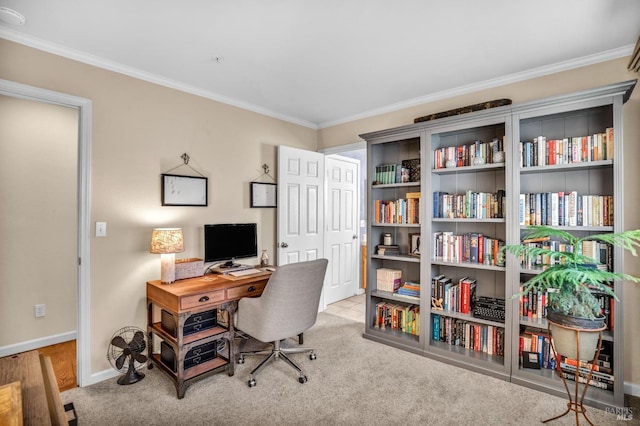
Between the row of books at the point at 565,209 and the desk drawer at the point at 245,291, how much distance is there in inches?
88.9

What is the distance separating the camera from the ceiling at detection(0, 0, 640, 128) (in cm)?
190

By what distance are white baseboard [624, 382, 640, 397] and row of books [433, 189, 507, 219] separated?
1.47 m

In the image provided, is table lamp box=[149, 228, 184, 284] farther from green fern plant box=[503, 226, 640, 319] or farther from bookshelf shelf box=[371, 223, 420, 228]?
green fern plant box=[503, 226, 640, 319]

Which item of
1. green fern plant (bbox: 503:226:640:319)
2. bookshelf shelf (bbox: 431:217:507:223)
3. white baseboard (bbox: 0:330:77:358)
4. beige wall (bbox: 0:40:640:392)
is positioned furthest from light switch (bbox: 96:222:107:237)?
green fern plant (bbox: 503:226:640:319)

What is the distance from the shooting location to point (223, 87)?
10.2ft

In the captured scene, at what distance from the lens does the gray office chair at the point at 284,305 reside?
93.2 inches

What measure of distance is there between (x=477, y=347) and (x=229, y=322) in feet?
7.11

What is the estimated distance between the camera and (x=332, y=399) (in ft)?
7.41

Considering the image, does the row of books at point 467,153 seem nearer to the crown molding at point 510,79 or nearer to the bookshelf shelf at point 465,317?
the crown molding at point 510,79

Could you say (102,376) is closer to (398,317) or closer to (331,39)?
(398,317)

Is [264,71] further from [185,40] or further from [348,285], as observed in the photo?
[348,285]

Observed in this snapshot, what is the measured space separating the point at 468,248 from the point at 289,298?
65.6 inches

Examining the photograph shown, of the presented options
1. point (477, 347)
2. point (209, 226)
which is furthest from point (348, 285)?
point (209, 226)

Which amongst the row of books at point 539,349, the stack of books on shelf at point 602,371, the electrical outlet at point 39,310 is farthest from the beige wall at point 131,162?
the stack of books on shelf at point 602,371
